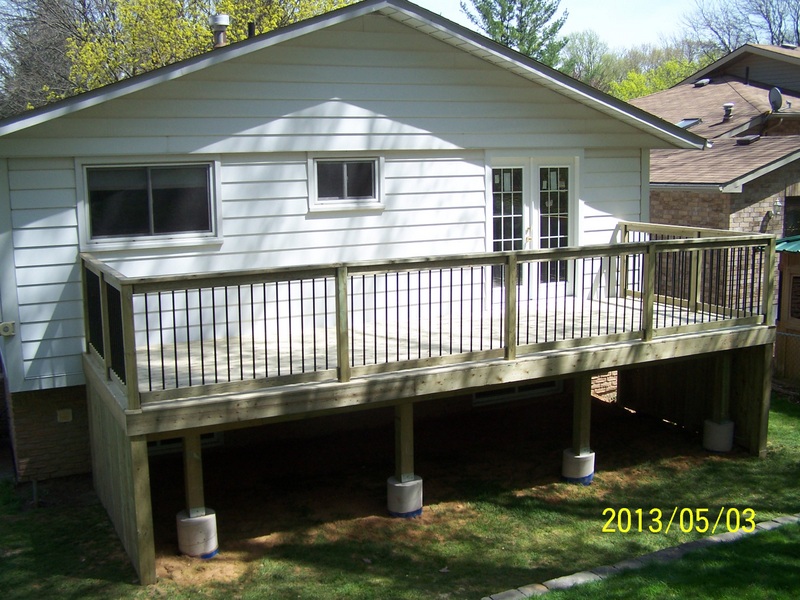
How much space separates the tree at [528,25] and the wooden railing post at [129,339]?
39.4m

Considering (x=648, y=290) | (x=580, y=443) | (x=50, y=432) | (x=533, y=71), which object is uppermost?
(x=533, y=71)

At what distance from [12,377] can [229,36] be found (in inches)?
838

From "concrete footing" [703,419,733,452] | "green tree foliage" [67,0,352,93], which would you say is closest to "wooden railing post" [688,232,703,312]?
"concrete footing" [703,419,733,452]

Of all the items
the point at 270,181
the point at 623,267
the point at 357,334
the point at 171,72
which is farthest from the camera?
the point at 623,267

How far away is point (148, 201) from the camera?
351 inches

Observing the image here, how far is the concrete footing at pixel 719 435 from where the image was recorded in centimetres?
1047

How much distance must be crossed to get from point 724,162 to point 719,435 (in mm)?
6367

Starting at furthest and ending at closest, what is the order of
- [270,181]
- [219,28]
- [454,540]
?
[219,28], [270,181], [454,540]

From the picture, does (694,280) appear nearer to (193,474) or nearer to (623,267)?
(623,267)

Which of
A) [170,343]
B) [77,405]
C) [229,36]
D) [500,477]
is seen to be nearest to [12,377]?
[77,405]

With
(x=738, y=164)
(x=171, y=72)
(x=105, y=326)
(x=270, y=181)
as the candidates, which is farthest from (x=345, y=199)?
(x=738, y=164)

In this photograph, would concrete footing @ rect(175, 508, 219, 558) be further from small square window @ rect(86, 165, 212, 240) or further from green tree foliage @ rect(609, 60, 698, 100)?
green tree foliage @ rect(609, 60, 698, 100)

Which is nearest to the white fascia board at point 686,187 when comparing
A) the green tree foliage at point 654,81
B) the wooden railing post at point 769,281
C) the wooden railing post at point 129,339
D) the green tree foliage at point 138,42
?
the wooden railing post at point 769,281

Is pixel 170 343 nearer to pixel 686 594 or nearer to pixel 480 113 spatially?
pixel 480 113
